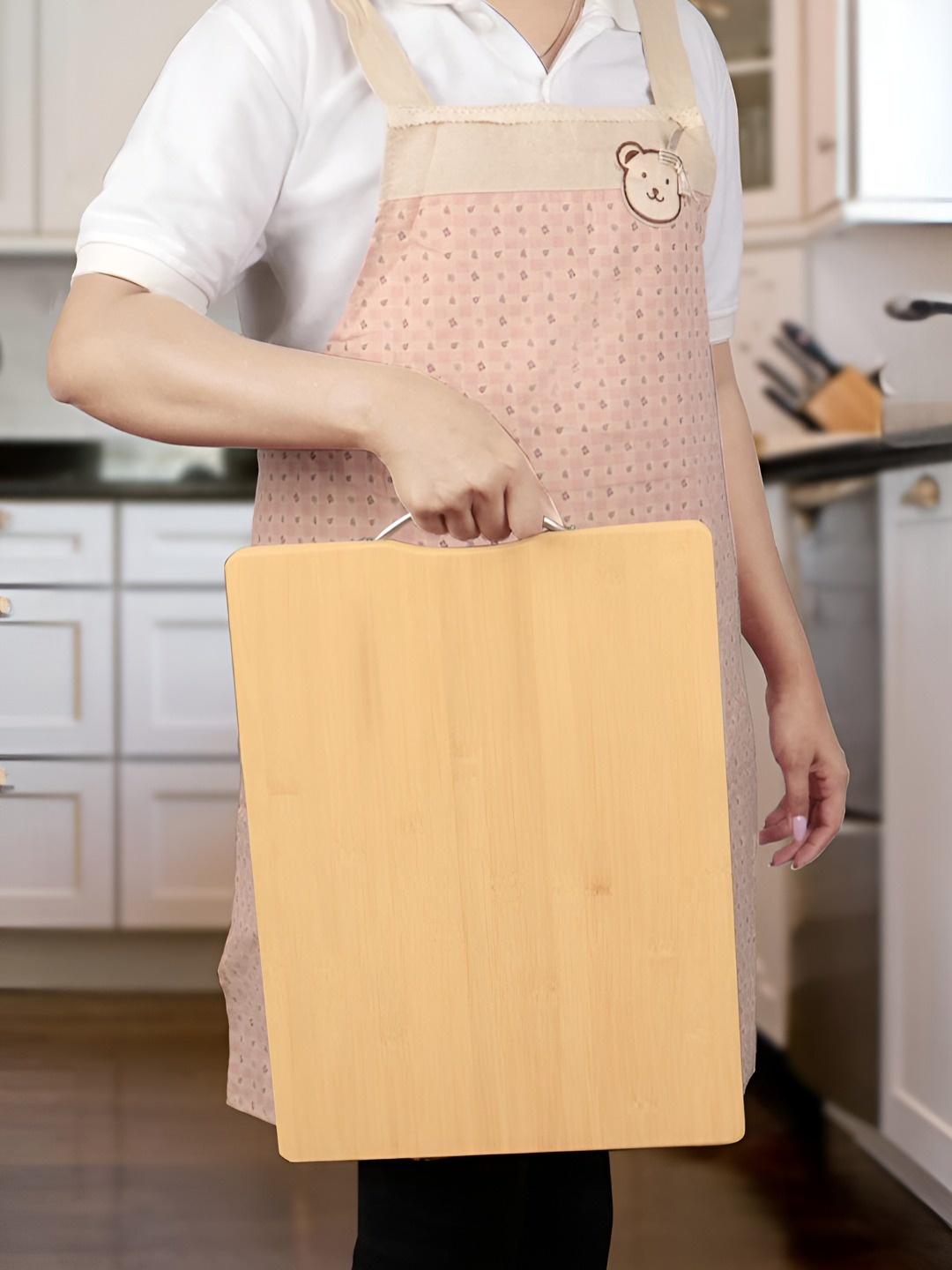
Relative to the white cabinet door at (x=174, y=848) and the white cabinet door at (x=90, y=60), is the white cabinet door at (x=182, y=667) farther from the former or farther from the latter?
the white cabinet door at (x=90, y=60)

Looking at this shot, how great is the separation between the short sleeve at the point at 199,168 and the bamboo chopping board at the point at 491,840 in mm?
144

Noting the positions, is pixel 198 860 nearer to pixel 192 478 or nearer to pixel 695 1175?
pixel 695 1175

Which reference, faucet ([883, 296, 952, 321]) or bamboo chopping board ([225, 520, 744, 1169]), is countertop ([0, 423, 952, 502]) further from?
bamboo chopping board ([225, 520, 744, 1169])

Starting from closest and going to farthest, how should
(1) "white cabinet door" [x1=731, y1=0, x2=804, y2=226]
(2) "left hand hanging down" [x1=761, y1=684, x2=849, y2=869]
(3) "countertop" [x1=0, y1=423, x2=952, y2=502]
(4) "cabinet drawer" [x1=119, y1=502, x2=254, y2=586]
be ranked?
(2) "left hand hanging down" [x1=761, y1=684, x2=849, y2=869] < (3) "countertop" [x1=0, y1=423, x2=952, y2=502] < (4) "cabinet drawer" [x1=119, y1=502, x2=254, y2=586] < (1) "white cabinet door" [x1=731, y1=0, x2=804, y2=226]

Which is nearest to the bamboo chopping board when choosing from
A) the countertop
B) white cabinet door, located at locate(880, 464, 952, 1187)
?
the countertop

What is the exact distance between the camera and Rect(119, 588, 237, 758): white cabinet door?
3.67 ft

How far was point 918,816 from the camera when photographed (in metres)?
1.27

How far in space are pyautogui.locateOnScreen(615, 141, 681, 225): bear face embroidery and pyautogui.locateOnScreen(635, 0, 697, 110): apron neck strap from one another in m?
0.04

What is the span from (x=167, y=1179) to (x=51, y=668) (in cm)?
33

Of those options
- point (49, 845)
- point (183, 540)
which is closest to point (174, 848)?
point (183, 540)

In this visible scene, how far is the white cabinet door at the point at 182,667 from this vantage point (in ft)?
3.67

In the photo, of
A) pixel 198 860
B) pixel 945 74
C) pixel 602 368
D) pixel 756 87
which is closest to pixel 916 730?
pixel 945 74

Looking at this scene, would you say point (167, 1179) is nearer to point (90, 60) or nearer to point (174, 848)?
point (174, 848)

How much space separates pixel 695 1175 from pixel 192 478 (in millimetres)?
1061
